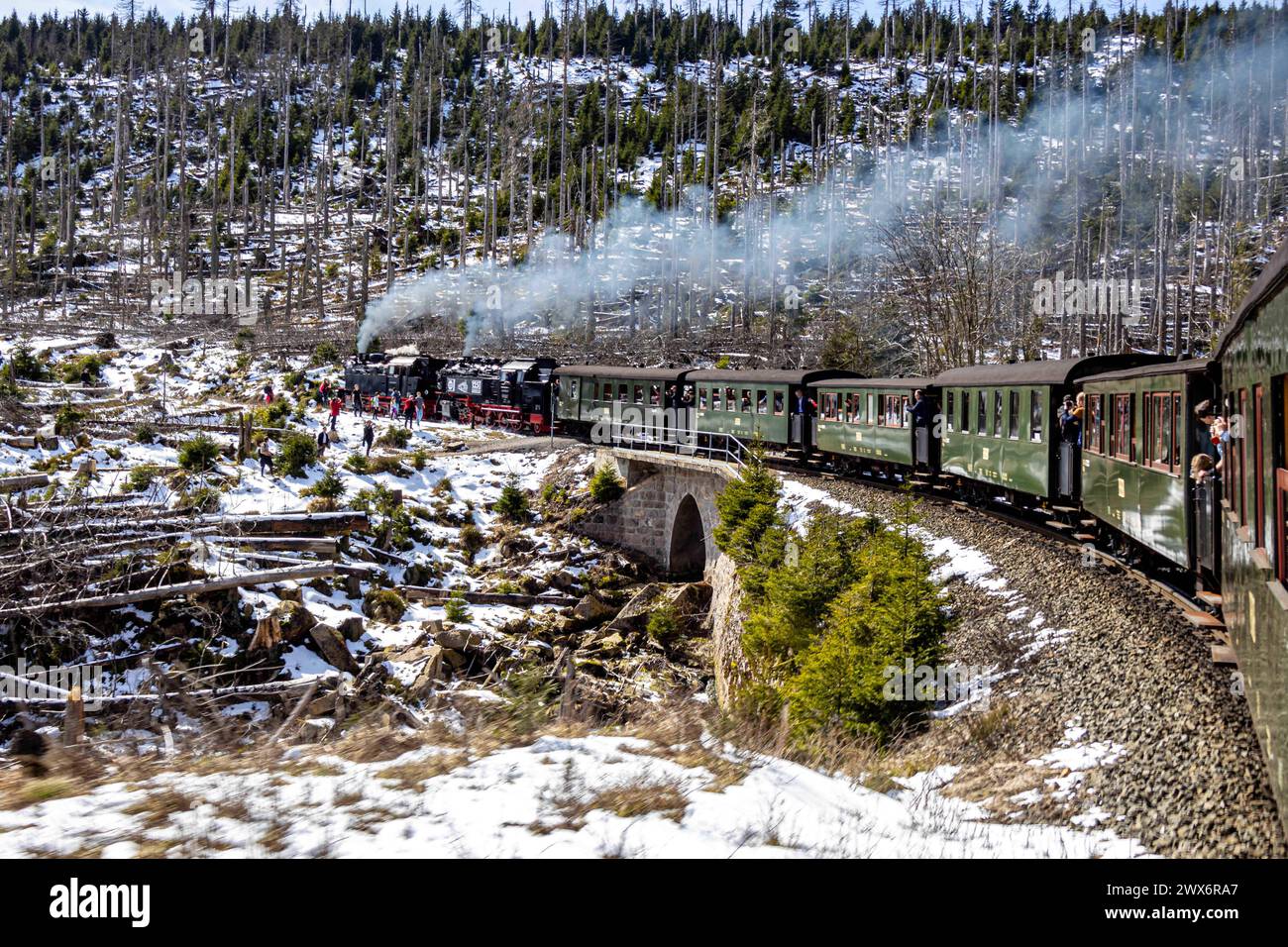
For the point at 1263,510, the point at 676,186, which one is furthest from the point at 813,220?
the point at 1263,510

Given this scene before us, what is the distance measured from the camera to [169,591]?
16.5 metres

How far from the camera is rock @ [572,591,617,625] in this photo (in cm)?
2748

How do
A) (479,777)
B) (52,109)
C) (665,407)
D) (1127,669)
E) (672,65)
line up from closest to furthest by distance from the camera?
1. (479,777)
2. (1127,669)
3. (665,407)
4. (52,109)
5. (672,65)

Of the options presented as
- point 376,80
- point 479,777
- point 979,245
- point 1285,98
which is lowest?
point 479,777

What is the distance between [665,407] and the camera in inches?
1341

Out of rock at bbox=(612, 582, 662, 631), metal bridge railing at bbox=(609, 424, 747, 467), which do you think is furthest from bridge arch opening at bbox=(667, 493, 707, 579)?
rock at bbox=(612, 582, 662, 631)

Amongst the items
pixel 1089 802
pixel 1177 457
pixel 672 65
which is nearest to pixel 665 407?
pixel 1177 457

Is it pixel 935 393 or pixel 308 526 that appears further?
pixel 308 526

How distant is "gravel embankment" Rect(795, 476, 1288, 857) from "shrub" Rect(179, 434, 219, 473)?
2299 cm

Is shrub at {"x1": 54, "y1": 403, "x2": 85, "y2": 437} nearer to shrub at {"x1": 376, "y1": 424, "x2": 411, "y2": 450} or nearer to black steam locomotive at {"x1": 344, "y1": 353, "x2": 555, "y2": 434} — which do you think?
shrub at {"x1": 376, "y1": 424, "x2": 411, "y2": 450}

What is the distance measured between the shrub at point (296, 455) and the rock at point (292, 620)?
11.5 m

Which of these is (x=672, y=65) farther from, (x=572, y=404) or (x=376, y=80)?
(x=572, y=404)

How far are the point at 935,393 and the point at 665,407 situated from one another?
13187 mm

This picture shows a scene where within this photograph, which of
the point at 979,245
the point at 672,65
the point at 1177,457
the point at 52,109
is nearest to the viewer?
the point at 1177,457
